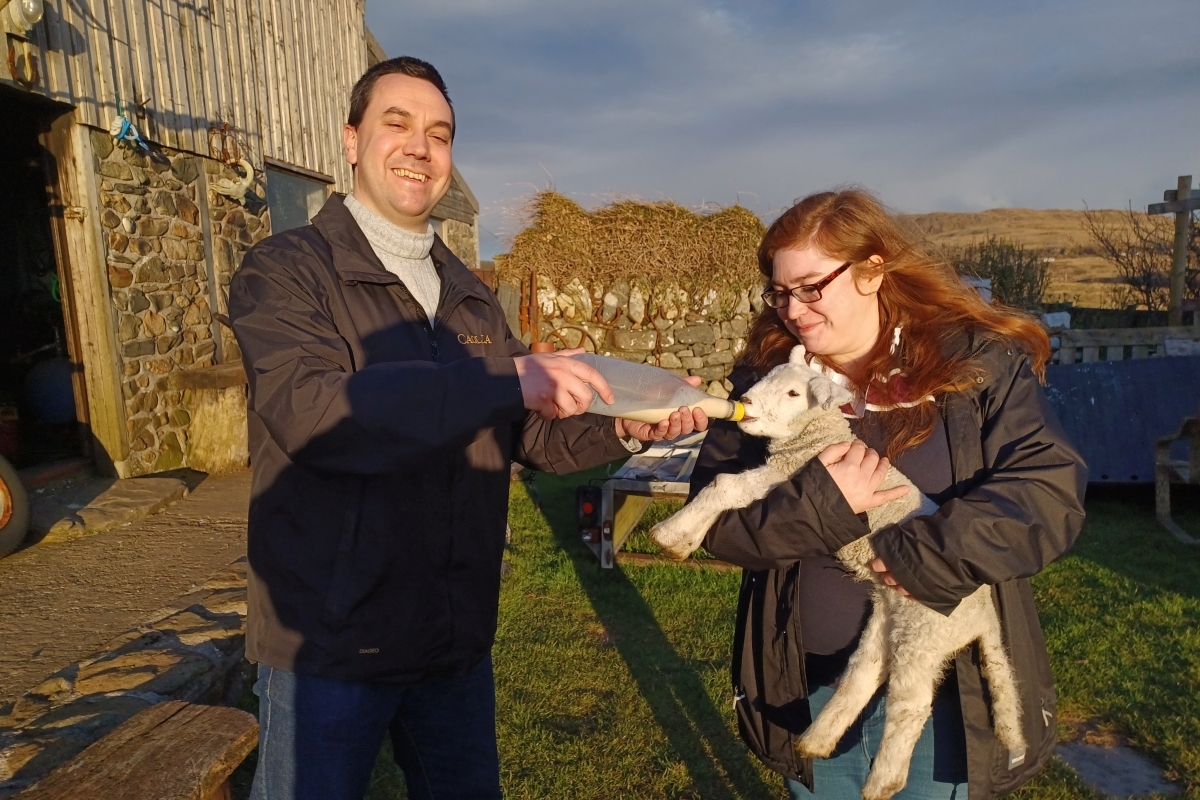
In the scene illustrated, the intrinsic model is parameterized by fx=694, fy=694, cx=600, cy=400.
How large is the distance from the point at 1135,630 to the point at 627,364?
535cm

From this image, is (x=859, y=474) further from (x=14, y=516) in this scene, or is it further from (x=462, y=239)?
(x=462, y=239)

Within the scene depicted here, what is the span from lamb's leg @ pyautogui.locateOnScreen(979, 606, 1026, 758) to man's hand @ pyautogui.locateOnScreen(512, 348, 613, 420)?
4.60ft

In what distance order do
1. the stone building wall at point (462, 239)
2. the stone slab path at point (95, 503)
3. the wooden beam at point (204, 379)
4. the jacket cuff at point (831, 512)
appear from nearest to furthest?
1. the jacket cuff at point (831, 512)
2. the stone slab path at point (95, 503)
3. the wooden beam at point (204, 379)
4. the stone building wall at point (462, 239)

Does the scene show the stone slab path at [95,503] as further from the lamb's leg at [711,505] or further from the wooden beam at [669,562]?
the lamb's leg at [711,505]

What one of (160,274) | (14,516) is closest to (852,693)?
(14,516)

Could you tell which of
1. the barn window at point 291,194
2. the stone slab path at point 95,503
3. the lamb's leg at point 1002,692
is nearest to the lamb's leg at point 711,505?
the lamb's leg at point 1002,692

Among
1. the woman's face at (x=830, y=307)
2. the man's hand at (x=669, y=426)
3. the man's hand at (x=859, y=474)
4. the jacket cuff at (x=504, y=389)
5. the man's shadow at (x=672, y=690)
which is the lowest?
the man's shadow at (x=672, y=690)

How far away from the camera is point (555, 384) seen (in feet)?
5.87

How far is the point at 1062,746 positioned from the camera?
4.06 m

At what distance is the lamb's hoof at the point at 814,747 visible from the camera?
2139 mm

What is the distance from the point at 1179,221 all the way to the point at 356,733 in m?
14.4

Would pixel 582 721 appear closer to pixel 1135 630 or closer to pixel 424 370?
pixel 424 370

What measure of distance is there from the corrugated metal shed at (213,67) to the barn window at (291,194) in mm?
203

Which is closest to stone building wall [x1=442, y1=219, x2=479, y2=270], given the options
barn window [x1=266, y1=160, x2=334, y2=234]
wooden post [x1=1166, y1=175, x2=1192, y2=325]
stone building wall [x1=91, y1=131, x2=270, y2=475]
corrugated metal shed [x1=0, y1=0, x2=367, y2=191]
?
corrugated metal shed [x1=0, y1=0, x2=367, y2=191]
